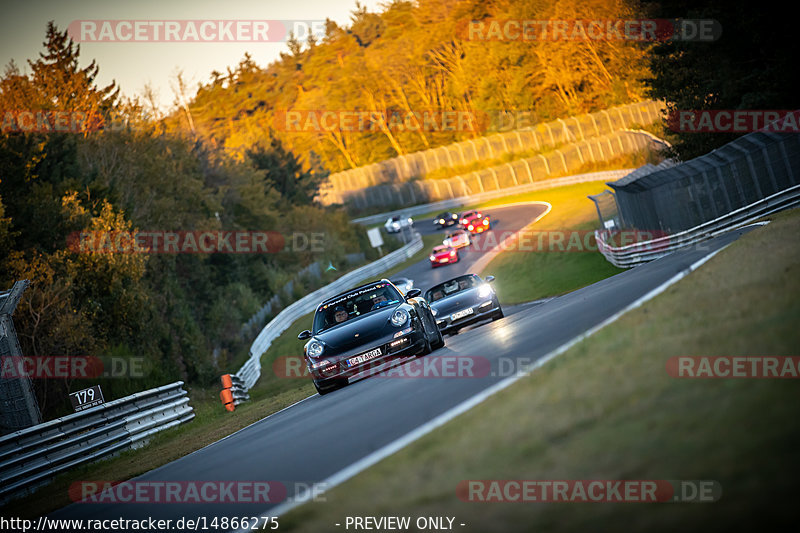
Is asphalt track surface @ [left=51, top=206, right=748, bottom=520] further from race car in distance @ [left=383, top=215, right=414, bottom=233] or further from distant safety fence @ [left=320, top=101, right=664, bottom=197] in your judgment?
race car in distance @ [left=383, top=215, right=414, bottom=233]

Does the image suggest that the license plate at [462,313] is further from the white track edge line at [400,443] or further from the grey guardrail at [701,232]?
the white track edge line at [400,443]

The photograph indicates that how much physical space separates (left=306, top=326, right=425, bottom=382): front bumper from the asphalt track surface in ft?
0.68

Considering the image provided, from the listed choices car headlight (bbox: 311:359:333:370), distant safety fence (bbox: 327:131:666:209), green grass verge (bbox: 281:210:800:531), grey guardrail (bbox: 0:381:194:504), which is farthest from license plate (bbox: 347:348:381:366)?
distant safety fence (bbox: 327:131:666:209)

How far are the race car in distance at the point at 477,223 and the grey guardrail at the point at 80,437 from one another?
41358 millimetres

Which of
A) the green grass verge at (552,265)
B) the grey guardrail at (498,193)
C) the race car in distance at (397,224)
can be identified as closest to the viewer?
the green grass verge at (552,265)

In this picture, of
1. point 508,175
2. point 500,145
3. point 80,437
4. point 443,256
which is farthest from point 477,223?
point 80,437

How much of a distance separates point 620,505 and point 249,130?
405ft

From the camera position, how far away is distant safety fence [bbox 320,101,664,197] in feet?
234

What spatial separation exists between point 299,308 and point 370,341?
96.8 feet

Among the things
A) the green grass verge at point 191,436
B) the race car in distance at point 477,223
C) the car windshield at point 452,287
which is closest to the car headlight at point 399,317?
the green grass verge at point 191,436

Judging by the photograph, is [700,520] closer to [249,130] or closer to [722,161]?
[722,161]

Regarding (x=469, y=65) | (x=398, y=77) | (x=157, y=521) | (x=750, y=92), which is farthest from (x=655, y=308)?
(x=398, y=77)

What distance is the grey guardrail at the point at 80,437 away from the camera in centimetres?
1297

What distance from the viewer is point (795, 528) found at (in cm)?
298
